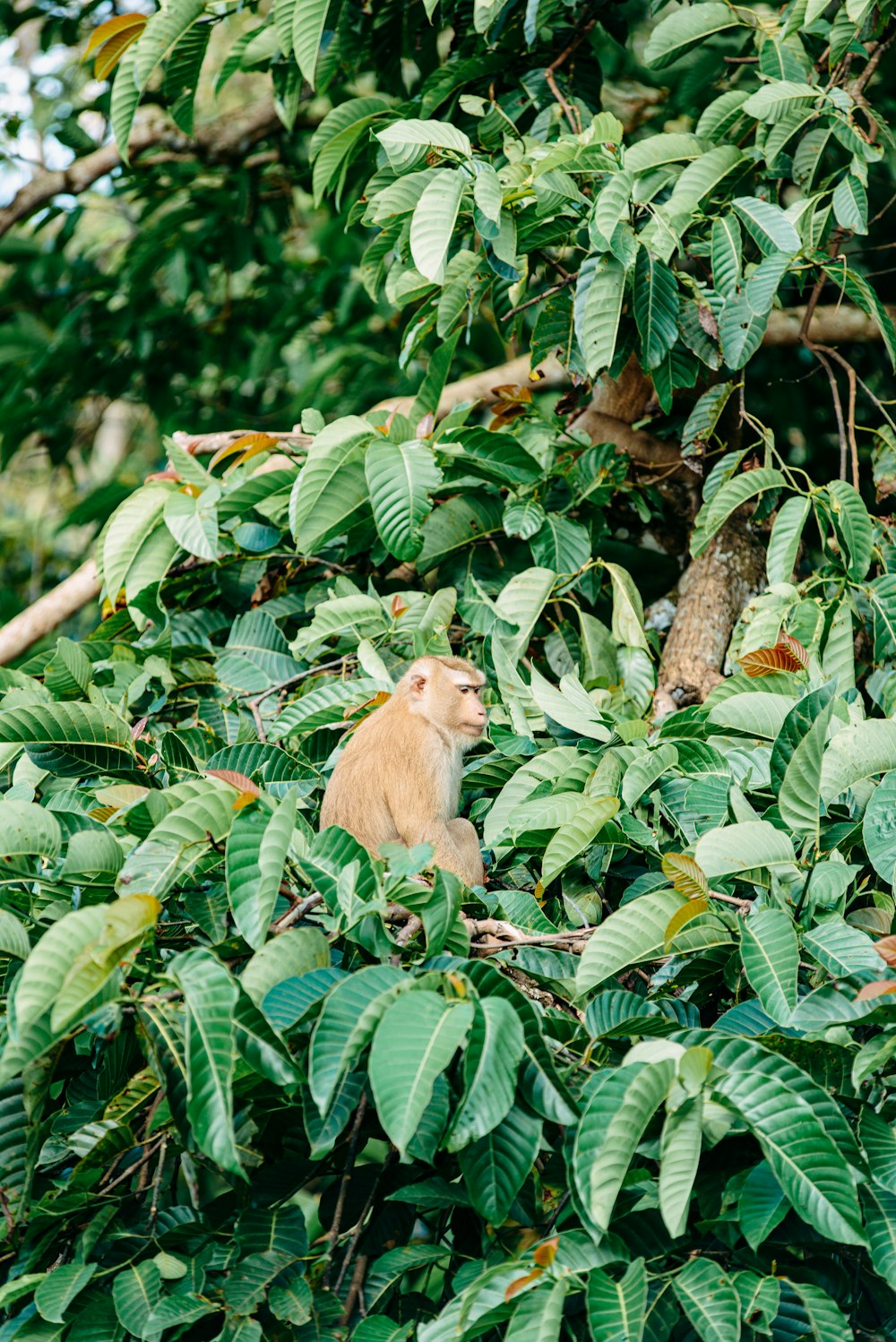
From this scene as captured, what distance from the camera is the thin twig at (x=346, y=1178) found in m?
2.23

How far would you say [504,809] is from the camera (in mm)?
3123

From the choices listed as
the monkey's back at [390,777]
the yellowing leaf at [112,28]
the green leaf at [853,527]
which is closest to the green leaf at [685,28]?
the green leaf at [853,527]

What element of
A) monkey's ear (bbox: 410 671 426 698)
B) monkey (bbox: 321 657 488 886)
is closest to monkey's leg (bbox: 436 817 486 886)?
monkey (bbox: 321 657 488 886)

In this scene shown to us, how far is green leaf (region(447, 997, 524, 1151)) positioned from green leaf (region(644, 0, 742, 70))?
3198mm

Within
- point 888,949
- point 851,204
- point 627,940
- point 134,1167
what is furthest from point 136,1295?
point 851,204

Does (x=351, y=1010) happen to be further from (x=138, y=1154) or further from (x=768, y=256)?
(x=768, y=256)

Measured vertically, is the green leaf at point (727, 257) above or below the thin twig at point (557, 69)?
below

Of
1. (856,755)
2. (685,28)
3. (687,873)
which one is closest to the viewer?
(687,873)

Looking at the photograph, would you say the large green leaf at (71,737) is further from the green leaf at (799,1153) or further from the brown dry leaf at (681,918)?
the green leaf at (799,1153)

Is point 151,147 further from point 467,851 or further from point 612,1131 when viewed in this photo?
point 612,1131

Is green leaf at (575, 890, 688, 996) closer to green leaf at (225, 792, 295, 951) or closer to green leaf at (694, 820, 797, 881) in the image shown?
green leaf at (694, 820, 797, 881)

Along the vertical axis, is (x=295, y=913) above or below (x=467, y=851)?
above

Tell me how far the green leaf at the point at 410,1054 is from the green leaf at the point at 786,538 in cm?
207

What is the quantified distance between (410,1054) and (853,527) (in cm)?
232
